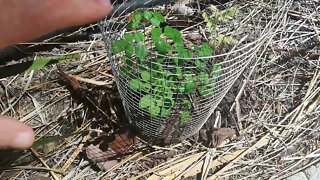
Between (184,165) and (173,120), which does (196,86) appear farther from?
(184,165)

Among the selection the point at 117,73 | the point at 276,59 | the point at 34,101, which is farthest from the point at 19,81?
the point at 276,59

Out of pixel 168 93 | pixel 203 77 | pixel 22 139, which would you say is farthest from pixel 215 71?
pixel 22 139

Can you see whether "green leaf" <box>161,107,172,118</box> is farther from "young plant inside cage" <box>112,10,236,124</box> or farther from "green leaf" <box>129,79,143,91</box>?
"green leaf" <box>129,79,143,91</box>

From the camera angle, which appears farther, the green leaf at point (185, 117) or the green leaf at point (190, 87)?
the green leaf at point (185, 117)

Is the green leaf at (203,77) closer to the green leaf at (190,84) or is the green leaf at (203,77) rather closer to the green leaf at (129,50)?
the green leaf at (190,84)

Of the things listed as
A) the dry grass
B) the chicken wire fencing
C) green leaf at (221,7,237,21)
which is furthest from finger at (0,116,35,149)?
green leaf at (221,7,237,21)

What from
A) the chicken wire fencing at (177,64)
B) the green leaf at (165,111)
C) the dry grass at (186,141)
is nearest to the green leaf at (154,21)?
the chicken wire fencing at (177,64)
